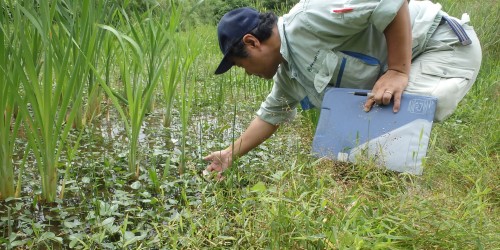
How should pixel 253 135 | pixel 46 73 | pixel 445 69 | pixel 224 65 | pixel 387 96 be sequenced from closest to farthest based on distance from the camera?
pixel 46 73 < pixel 387 96 < pixel 445 69 < pixel 224 65 < pixel 253 135

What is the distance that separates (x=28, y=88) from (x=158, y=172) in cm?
76

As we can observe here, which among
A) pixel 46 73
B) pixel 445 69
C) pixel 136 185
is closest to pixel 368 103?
pixel 445 69

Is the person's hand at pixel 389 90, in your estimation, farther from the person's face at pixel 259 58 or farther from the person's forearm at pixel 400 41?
the person's face at pixel 259 58

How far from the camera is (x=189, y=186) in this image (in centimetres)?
209

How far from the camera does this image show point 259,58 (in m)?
2.06

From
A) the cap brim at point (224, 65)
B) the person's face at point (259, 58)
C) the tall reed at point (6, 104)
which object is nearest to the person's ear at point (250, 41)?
the person's face at point (259, 58)

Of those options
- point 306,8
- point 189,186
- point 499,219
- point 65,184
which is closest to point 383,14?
point 306,8

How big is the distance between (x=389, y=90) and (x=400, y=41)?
183mm

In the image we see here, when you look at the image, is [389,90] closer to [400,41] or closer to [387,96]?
[387,96]

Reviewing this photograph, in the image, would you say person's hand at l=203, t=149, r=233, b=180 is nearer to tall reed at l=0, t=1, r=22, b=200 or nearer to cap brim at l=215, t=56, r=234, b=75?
cap brim at l=215, t=56, r=234, b=75

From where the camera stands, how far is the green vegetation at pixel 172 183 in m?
1.37

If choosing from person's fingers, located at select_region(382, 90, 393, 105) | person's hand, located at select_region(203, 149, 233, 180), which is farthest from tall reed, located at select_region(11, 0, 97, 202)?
Answer: person's fingers, located at select_region(382, 90, 393, 105)

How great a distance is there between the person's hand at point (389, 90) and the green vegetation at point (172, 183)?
0.80 ft

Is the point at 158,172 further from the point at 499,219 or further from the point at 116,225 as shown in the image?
the point at 499,219
